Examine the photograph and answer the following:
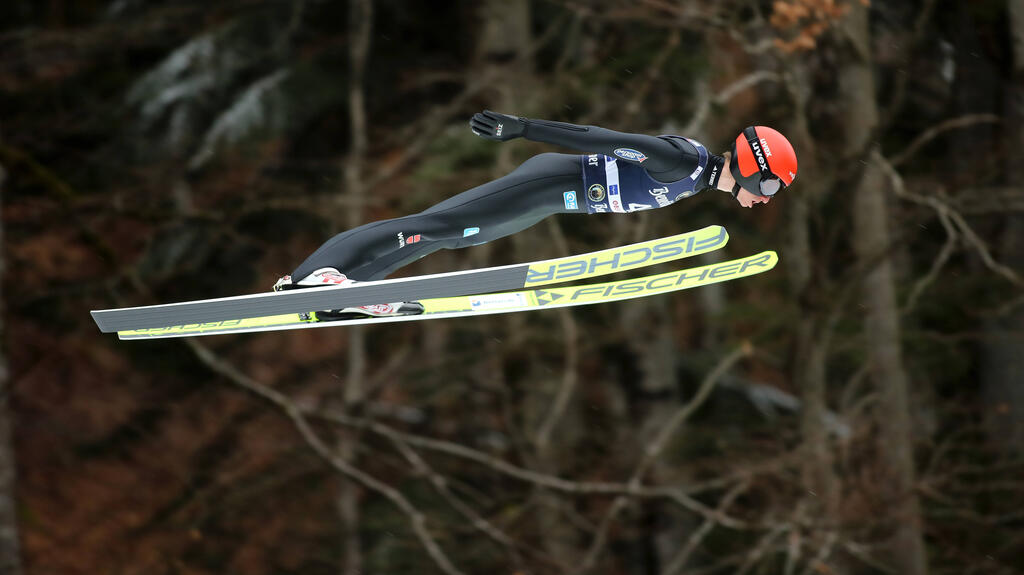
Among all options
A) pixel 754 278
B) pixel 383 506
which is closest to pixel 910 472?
pixel 754 278

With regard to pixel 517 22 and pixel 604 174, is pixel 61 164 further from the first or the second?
pixel 604 174

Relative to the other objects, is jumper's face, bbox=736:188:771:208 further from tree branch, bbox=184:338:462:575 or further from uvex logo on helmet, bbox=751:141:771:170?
tree branch, bbox=184:338:462:575

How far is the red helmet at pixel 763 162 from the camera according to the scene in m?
5.08

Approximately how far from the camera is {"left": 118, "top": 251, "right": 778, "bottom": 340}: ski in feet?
20.0

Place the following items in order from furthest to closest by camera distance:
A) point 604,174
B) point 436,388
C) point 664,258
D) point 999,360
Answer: point 436,388 → point 999,360 → point 664,258 → point 604,174

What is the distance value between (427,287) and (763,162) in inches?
68.9

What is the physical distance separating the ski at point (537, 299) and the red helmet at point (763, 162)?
2.96 ft

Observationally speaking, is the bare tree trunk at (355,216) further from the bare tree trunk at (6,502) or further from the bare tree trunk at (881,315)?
the bare tree trunk at (881,315)

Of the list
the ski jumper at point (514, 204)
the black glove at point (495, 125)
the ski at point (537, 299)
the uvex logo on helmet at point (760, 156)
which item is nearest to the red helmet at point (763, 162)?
the uvex logo on helmet at point (760, 156)

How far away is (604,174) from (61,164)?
34.3 feet

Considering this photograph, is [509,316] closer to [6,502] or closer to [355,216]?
[355,216]

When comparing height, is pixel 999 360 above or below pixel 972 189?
below

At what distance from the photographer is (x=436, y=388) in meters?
13.6

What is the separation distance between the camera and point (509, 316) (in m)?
11.9
